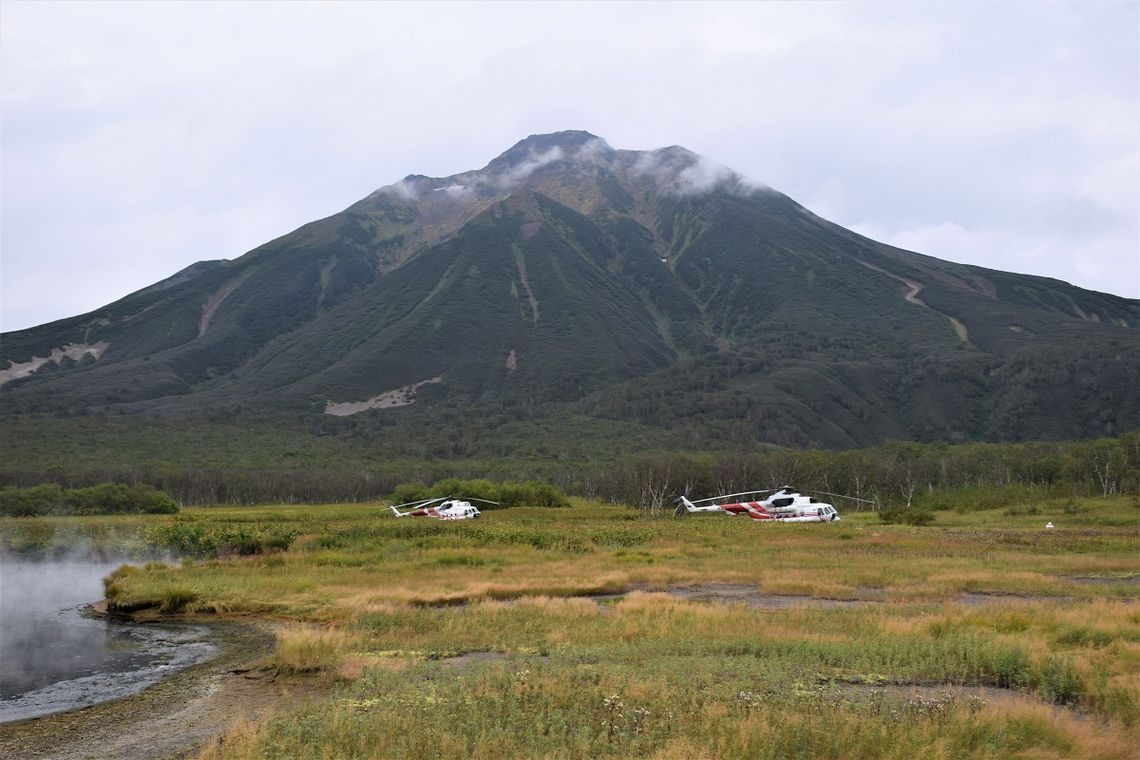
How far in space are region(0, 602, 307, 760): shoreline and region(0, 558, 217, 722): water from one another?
0.81 meters

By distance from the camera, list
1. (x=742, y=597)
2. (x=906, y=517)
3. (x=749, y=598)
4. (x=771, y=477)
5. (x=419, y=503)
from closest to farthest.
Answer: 1. (x=749, y=598)
2. (x=742, y=597)
3. (x=906, y=517)
4. (x=419, y=503)
5. (x=771, y=477)

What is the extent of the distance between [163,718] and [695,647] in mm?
10595

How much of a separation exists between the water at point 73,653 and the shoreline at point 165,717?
81 centimetres

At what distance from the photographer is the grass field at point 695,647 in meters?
10.9

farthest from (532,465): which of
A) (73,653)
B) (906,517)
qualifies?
(73,653)

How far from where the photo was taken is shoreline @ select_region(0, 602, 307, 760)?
521 inches

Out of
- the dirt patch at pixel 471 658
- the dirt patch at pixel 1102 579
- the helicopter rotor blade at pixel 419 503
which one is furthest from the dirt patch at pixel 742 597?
the helicopter rotor blade at pixel 419 503

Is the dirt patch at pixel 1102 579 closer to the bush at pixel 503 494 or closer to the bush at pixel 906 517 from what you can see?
the bush at pixel 906 517

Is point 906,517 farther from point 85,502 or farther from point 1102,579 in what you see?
point 85,502

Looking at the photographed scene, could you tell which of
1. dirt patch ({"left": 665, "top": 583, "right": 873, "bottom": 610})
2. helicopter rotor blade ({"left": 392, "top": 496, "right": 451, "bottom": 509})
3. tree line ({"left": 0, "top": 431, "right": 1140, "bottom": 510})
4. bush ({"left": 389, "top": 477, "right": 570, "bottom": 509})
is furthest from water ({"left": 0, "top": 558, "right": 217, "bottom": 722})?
tree line ({"left": 0, "top": 431, "right": 1140, "bottom": 510})

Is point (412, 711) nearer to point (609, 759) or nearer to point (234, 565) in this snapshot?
point (609, 759)

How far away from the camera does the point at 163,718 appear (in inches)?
588

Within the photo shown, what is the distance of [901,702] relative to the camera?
12.4 meters

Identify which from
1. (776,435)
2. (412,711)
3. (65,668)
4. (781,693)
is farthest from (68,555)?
(776,435)
